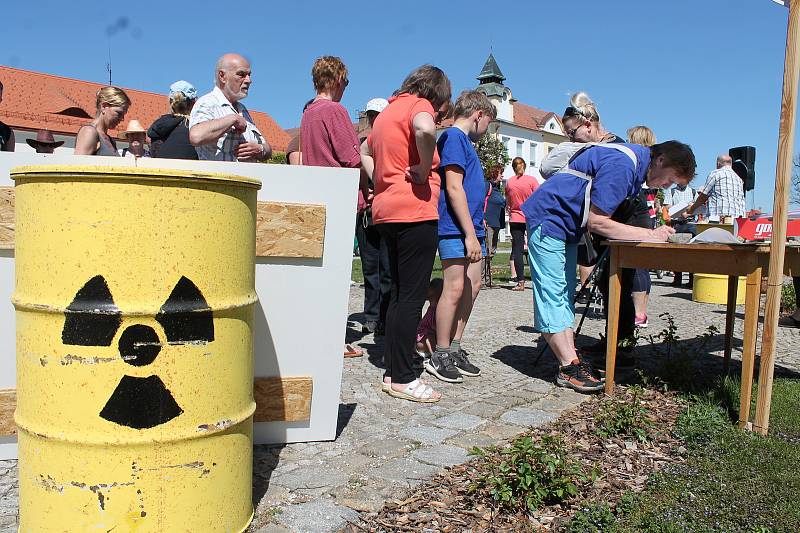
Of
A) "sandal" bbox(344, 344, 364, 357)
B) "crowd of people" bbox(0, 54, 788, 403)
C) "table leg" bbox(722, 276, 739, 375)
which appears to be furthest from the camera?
"sandal" bbox(344, 344, 364, 357)

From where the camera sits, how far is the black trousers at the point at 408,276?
3959 mm

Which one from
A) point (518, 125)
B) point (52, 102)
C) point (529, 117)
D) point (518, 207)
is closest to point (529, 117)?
point (529, 117)

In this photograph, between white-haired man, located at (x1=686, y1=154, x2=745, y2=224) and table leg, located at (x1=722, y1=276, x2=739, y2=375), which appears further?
white-haired man, located at (x1=686, y1=154, x2=745, y2=224)

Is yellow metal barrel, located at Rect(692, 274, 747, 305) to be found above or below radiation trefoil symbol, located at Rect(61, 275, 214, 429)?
below

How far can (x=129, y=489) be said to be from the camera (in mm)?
2086

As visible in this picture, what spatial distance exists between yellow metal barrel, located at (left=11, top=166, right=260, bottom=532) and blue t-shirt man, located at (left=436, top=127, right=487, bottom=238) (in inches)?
99.1

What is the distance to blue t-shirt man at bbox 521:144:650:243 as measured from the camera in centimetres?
430

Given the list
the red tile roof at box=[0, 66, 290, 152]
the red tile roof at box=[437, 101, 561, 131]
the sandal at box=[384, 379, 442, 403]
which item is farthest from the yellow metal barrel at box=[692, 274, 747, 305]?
the red tile roof at box=[437, 101, 561, 131]

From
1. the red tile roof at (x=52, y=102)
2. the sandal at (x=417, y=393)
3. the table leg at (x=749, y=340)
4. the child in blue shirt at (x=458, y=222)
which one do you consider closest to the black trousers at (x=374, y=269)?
the child in blue shirt at (x=458, y=222)

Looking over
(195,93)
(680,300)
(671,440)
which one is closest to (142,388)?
(671,440)

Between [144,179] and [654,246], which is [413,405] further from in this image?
[144,179]

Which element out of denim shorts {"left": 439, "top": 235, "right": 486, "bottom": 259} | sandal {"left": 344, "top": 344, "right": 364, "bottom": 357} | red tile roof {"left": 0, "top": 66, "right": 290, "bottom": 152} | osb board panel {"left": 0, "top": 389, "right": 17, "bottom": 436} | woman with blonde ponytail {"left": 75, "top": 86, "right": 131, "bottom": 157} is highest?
red tile roof {"left": 0, "top": 66, "right": 290, "bottom": 152}

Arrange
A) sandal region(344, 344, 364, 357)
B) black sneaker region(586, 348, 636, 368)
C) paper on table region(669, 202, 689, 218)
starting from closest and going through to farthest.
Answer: black sneaker region(586, 348, 636, 368)
sandal region(344, 344, 364, 357)
paper on table region(669, 202, 689, 218)

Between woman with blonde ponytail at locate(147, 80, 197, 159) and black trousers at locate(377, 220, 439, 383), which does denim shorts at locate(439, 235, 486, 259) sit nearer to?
black trousers at locate(377, 220, 439, 383)
